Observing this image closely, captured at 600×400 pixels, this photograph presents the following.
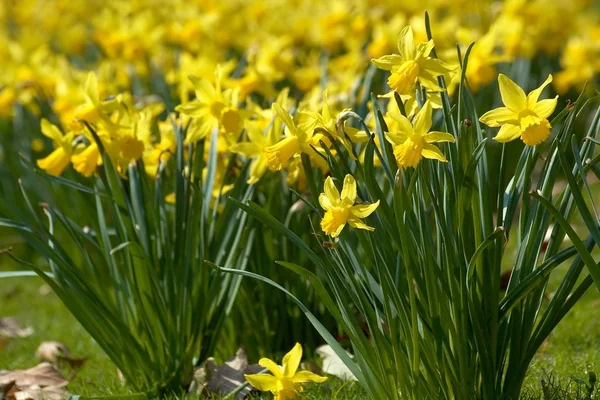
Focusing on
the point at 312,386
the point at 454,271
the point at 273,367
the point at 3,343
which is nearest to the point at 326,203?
the point at 454,271

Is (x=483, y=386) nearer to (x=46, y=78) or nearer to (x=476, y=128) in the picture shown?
(x=476, y=128)

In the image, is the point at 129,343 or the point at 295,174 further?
the point at 295,174

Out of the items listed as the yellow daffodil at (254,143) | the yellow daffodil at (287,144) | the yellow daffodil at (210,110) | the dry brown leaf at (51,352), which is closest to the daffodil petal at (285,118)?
the yellow daffodil at (287,144)

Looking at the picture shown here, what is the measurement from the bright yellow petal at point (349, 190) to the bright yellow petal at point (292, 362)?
39 cm

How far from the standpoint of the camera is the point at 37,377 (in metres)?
2.74

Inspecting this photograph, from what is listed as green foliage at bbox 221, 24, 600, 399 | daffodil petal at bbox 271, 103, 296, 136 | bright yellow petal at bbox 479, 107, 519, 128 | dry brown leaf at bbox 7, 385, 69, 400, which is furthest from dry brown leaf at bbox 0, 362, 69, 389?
bright yellow petal at bbox 479, 107, 519, 128

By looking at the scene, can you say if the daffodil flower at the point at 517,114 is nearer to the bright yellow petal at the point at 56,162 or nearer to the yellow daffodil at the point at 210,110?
the yellow daffodil at the point at 210,110

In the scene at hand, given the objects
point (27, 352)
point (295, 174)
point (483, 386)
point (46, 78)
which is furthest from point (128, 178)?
point (46, 78)

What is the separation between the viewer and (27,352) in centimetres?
346

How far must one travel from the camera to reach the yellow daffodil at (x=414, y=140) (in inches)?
70.6

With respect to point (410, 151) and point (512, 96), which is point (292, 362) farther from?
point (512, 96)

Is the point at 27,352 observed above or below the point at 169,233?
below

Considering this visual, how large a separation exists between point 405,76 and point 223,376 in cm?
105

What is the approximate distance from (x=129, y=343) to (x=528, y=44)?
10.1 feet
